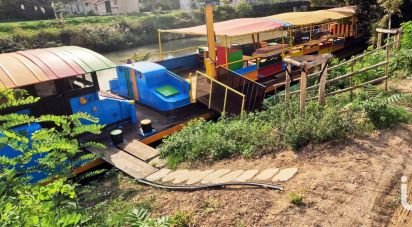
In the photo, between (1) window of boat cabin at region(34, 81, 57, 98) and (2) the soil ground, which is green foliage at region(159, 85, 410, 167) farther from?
(1) window of boat cabin at region(34, 81, 57, 98)

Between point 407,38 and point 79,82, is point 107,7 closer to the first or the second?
point 79,82

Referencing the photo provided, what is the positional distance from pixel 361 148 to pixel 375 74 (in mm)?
4133

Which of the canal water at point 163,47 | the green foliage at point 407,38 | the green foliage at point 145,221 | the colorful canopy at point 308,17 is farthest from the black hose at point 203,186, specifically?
the canal water at point 163,47

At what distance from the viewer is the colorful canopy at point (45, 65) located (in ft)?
23.5

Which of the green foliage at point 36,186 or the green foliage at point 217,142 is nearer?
the green foliage at point 36,186

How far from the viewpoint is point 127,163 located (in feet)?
24.2

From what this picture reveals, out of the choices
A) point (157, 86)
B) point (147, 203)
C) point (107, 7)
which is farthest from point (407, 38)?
point (107, 7)

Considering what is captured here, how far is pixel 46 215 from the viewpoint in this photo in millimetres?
2326

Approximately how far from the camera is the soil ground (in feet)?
13.8

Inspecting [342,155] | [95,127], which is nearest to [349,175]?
Answer: [342,155]

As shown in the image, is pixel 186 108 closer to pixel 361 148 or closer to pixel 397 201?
pixel 361 148

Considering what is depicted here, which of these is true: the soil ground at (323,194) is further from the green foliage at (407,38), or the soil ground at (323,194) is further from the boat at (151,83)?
the green foliage at (407,38)

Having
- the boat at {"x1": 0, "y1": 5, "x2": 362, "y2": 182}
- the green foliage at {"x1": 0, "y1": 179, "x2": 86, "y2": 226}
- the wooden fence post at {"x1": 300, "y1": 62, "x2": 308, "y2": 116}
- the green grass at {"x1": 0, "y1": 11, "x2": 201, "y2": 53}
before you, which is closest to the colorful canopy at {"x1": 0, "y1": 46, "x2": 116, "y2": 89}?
the boat at {"x1": 0, "y1": 5, "x2": 362, "y2": 182}

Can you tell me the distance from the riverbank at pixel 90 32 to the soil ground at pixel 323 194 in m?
27.1
